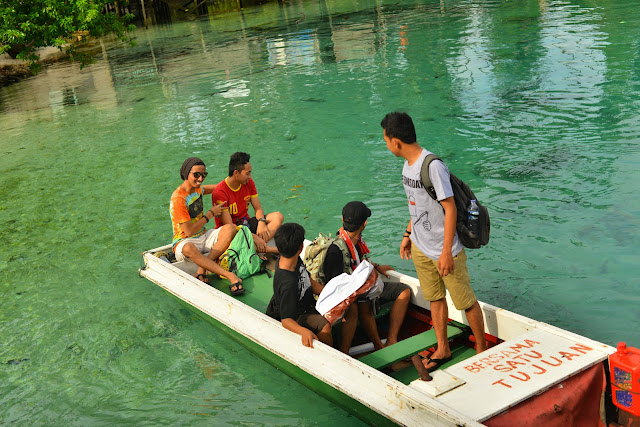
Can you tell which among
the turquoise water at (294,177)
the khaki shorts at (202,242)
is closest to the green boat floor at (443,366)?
the turquoise water at (294,177)

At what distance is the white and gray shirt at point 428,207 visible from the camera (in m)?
4.02

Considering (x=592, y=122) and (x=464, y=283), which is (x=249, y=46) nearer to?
(x=592, y=122)

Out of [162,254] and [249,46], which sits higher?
[249,46]

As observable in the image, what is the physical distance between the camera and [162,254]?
6996 mm

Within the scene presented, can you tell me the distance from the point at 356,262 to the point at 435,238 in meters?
1.04

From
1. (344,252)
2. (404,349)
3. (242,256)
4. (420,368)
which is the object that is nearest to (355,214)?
(344,252)

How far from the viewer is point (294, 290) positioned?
15.4 feet

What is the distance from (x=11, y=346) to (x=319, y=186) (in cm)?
470

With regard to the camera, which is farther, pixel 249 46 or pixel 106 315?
pixel 249 46

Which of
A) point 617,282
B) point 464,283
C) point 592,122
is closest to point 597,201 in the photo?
point 617,282

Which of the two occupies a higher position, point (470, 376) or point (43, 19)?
point (43, 19)

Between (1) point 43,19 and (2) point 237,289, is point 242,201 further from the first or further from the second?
(1) point 43,19

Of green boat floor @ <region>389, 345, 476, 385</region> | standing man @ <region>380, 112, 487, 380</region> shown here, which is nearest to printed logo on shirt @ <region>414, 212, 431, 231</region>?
standing man @ <region>380, 112, 487, 380</region>

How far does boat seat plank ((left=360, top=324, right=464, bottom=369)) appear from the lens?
4.57 m
